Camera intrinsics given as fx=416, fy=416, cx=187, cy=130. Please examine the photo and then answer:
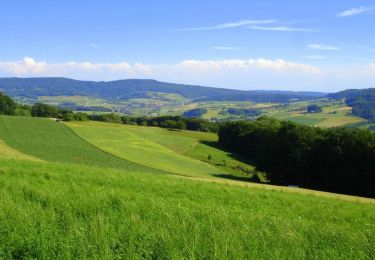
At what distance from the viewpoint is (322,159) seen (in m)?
71.5

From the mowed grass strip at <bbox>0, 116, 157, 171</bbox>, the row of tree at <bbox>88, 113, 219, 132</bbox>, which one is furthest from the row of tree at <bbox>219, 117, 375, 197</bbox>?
the row of tree at <bbox>88, 113, 219, 132</bbox>

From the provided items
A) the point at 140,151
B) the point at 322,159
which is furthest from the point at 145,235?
the point at 140,151

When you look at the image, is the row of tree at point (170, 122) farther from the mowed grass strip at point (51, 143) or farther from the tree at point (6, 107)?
the mowed grass strip at point (51, 143)

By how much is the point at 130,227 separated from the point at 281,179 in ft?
237

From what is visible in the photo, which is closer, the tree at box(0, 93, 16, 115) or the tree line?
the tree at box(0, 93, 16, 115)

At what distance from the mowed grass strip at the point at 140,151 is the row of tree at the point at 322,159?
1162cm

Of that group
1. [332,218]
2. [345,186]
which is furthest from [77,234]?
[345,186]

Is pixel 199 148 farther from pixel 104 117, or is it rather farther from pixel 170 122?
pixel 104 117

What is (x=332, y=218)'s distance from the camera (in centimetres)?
1386

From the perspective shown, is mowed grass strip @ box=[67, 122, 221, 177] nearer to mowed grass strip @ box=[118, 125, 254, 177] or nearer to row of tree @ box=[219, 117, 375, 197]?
mowed grass strip @ box=[118, 125, 254, 177]

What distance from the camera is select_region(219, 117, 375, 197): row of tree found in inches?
2562

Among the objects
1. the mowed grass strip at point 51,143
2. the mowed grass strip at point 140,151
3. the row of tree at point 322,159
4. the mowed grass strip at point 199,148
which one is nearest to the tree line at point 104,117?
the mowed grass strip at point 199,148

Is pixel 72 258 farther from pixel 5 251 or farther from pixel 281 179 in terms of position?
pixel 281 179

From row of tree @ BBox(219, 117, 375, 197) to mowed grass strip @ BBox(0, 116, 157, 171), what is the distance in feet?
88.9
